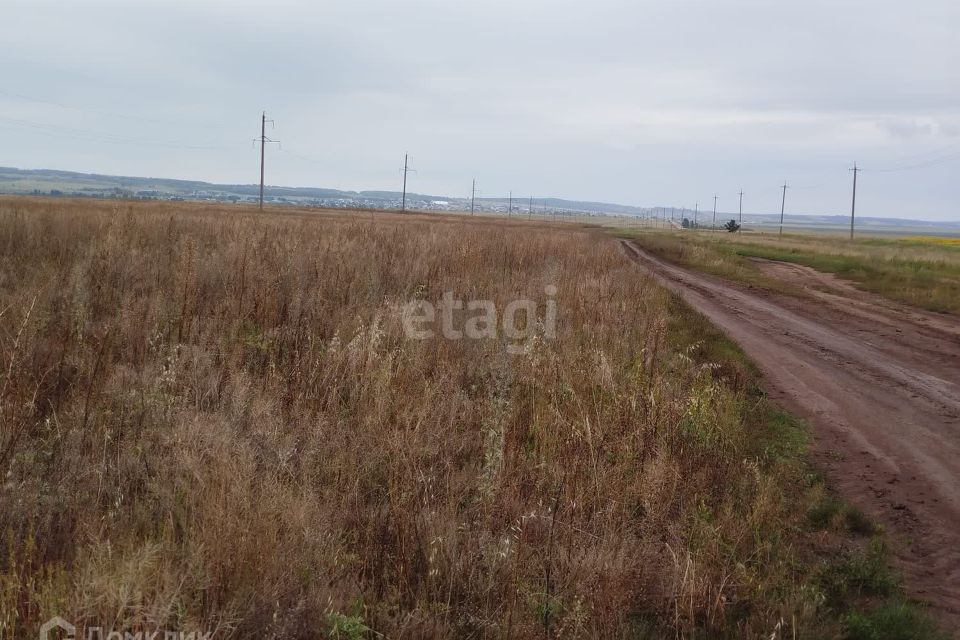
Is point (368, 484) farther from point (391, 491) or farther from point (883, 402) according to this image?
point (883, 402)

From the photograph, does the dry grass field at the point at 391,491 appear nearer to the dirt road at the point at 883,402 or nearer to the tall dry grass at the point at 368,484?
the tall dry grass at the point at 368,484

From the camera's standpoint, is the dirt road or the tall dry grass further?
the dirt road

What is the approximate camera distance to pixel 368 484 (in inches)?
168

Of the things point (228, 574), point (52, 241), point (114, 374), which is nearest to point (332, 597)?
point (228, 574)

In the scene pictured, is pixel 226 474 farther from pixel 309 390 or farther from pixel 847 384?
pixel 847 384

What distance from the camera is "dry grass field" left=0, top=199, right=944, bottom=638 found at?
303cm

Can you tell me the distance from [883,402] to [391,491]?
6032 mm

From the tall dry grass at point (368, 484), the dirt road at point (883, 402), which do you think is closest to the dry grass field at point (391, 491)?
the tall dry grass at point (368, 484)

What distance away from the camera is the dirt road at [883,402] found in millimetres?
4324

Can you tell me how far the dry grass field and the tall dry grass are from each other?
0.02m

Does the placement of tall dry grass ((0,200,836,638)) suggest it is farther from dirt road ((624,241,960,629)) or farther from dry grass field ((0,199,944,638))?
dirt road ((624,241,960,629))

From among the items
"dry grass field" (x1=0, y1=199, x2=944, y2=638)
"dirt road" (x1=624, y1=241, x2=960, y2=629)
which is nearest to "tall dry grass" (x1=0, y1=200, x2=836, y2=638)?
"dry grass field" (x1=0, y1=199, x2=944, y2=638)

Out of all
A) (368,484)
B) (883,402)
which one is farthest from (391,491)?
(883,402)

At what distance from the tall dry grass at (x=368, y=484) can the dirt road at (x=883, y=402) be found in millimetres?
652
